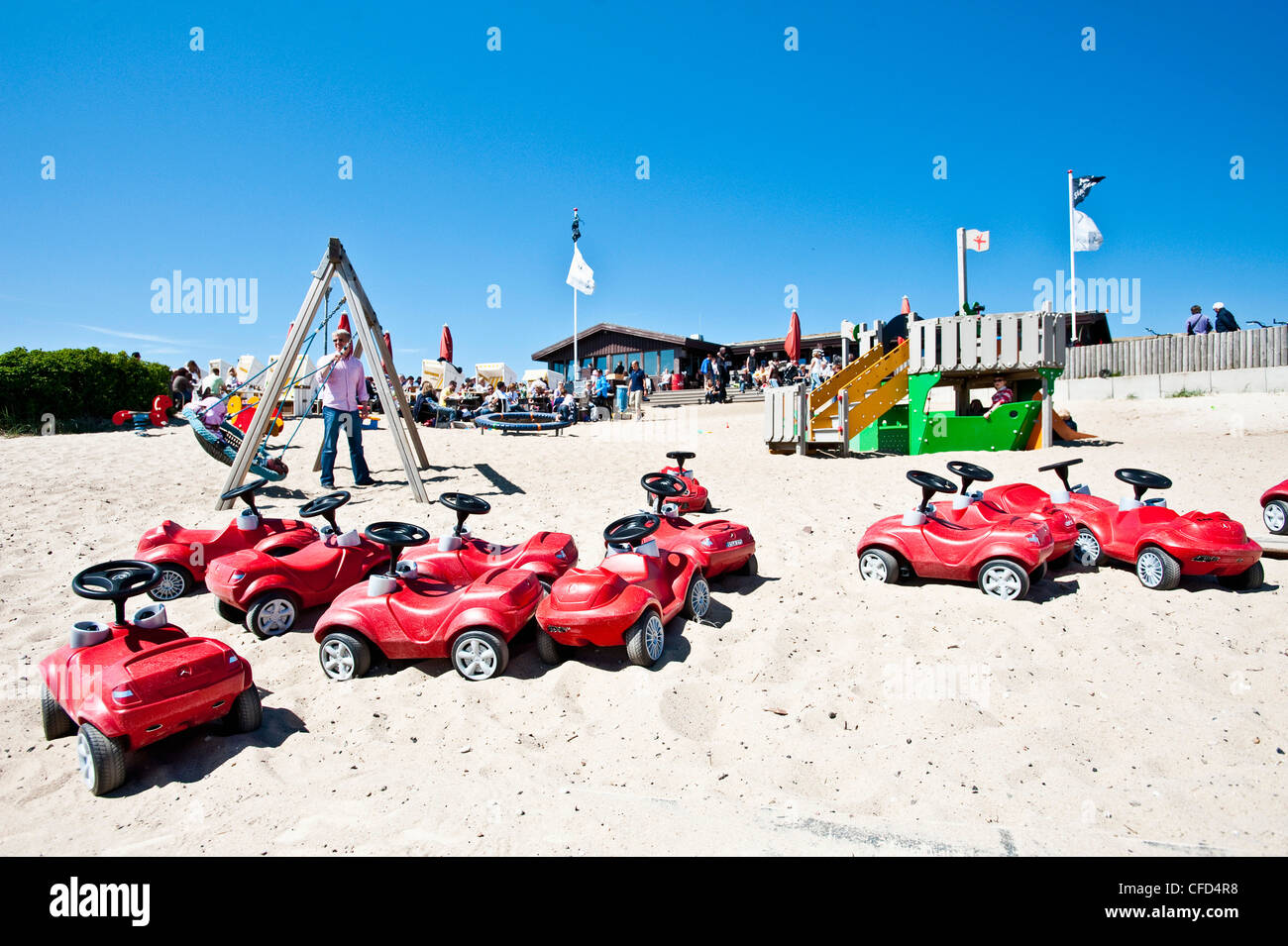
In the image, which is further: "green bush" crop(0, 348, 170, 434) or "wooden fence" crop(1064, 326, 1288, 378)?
"wooden fence" crop(1064, 326, 1288, 378)

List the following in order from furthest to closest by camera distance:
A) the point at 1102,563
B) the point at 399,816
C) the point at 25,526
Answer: the point at 25,526
the point at 1102,563
the point at 399,816

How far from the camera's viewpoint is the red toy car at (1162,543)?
14.7 feet

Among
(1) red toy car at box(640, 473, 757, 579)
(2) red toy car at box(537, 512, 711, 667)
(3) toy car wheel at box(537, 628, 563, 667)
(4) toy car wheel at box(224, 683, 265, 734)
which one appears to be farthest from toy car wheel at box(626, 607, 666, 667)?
(4) toy car wheel at box(224, 683, 265, 734)

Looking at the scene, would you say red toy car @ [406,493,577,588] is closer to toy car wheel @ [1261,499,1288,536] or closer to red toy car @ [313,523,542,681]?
red toy car @ [313,523,542,681]

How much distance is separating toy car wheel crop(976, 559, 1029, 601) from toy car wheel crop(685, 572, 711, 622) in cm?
188

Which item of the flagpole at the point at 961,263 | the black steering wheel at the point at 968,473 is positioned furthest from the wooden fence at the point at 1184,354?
the black steering wheel at the point at 968,473

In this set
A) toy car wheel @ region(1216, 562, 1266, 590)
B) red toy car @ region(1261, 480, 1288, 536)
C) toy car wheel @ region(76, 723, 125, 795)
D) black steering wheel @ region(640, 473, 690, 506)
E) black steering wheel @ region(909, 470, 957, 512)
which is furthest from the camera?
red toy car @ region(1261, 480, 1288, 536)

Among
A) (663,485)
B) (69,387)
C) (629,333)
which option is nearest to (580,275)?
(629,333)

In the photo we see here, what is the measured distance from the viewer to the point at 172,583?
495 cm

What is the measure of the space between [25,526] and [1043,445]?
42.4ft

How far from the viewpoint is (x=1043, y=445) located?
35.7 ft

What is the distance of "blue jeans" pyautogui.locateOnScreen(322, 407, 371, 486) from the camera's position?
25.9ft
